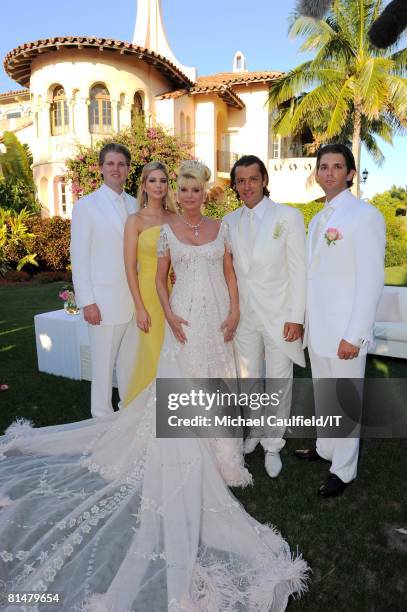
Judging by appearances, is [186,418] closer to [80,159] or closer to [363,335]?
[363,335]

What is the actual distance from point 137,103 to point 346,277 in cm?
1876

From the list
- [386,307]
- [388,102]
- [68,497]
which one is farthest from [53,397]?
[388,102]

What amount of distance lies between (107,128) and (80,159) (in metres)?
2.90

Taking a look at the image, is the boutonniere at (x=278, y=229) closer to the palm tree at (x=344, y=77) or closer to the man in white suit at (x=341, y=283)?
the man in white suit at (x=341, y=283)

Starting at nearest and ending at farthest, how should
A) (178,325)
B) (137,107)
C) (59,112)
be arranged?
(178,325) < (59,112) < (137,107)

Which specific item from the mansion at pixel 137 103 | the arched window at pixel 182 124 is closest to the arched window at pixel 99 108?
the mansion at pixel 137 103

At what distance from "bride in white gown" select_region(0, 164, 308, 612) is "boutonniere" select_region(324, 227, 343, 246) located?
77cm

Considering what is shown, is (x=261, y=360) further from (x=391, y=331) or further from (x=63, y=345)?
(x=391, y=331)

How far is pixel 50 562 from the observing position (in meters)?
2.56

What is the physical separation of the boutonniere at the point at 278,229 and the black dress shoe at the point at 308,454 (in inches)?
74.6

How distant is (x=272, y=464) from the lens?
3.82 meters

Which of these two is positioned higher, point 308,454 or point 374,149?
point 374,149

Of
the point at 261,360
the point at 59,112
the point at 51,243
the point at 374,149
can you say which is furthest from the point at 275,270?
the point at 374,149

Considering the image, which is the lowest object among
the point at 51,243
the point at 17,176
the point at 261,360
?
the point at 261,360
